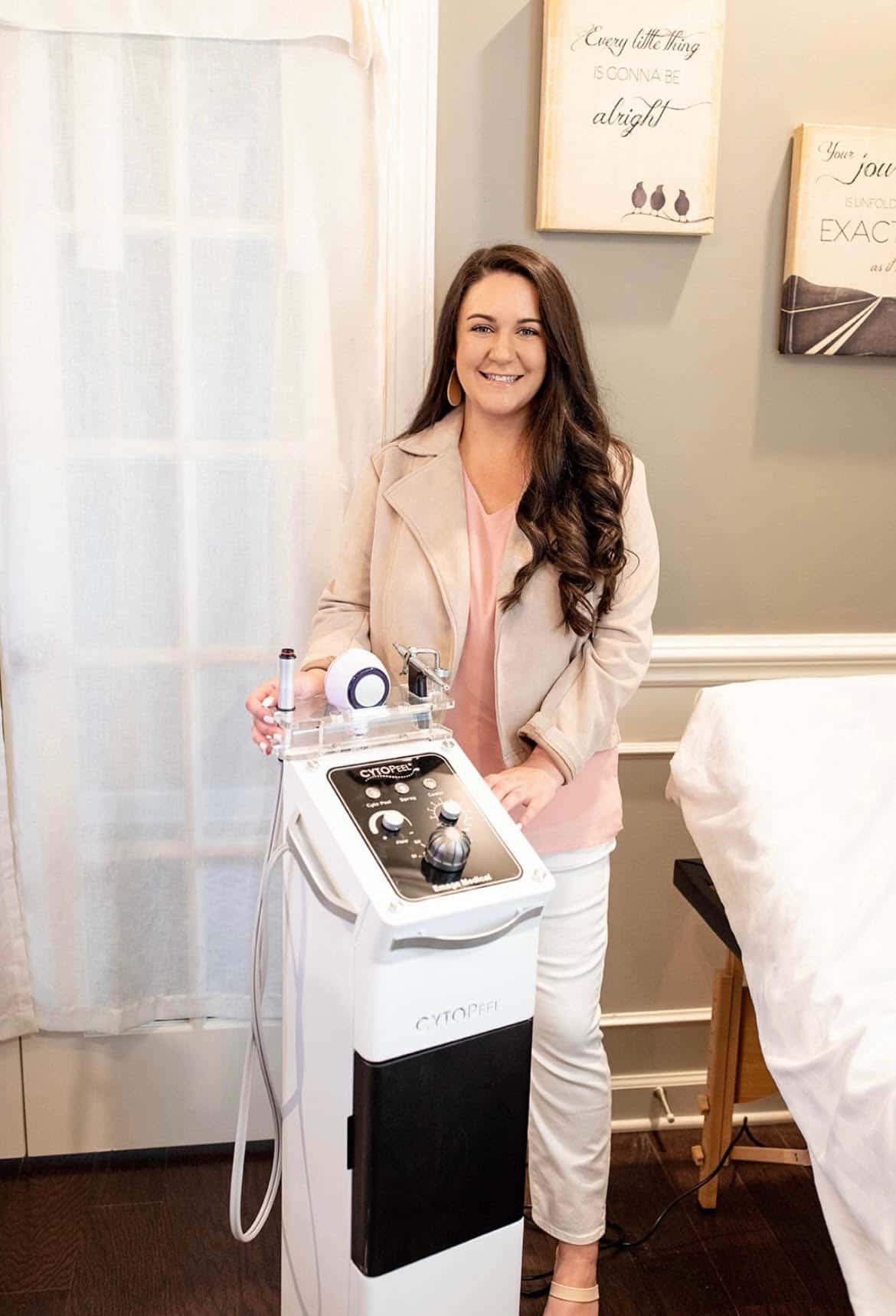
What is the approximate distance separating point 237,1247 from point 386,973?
3.32 ft

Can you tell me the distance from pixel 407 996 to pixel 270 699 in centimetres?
46

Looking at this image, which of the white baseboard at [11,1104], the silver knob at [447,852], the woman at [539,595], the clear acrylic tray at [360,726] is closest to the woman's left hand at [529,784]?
the woman at [539,595]

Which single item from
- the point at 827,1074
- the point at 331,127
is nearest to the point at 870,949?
the point at 827,1074

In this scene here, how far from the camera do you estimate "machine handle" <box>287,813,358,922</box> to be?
121 cm

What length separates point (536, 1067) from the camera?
1769mm

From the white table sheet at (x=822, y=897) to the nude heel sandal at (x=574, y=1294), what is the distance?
0.49 metres

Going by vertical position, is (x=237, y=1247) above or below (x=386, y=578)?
below

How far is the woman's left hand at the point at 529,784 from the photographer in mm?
1480

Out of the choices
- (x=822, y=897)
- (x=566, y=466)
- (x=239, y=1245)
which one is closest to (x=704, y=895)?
(x=822, y=897)

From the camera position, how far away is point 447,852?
118cm

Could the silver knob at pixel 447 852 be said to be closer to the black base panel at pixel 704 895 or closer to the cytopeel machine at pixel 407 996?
the cytopeel machine at pixel 407 996

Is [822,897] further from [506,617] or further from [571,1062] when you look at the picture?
[506,617]

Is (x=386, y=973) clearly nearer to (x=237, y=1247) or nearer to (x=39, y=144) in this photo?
(x=237, y=1247)

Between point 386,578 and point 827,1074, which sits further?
point 386,578
